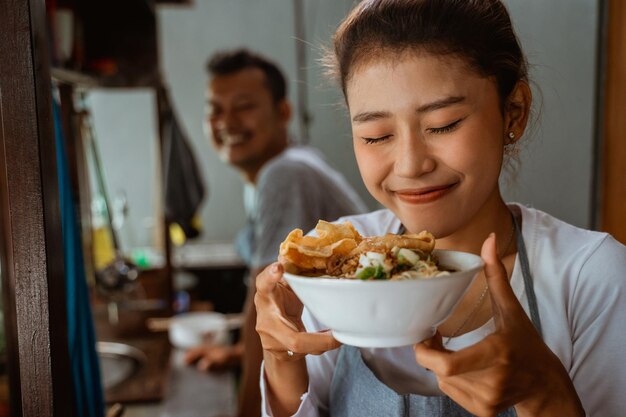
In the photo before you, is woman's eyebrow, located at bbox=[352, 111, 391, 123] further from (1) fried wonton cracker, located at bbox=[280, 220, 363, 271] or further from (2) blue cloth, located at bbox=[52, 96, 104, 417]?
(2) blue cloth, located at bbox=[52, 96, 104, 417]

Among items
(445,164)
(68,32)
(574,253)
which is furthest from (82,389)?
(68,32)

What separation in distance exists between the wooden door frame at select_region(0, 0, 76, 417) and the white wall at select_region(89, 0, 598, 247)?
482 millimetres

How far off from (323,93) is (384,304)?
3.16ft

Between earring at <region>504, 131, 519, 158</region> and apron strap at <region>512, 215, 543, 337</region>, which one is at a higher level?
earring at <region>504, 131, 519, 158</region>

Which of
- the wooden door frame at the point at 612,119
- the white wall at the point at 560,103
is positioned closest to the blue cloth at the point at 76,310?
the white wall at the point at 560,103

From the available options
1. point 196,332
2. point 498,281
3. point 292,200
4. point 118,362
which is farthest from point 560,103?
point 118,362

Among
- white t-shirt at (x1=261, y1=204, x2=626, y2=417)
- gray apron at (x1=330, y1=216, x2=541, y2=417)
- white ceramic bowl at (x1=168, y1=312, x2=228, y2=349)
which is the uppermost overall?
white t-shirt at (x1=261, y1=204, x2=626, y2=417)

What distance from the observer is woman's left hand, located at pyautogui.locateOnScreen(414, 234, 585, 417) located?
2.61 ft

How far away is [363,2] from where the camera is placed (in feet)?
3.69

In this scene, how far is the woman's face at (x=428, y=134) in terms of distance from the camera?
3.23 feet

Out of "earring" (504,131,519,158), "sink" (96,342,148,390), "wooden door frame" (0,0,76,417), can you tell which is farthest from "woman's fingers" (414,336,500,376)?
"sink" (96,342,148,390)

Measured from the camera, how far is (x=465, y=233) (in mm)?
1210

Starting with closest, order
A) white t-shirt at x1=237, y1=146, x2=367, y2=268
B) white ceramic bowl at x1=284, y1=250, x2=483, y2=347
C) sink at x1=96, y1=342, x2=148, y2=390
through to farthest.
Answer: white ceramic bowl at x1=284, y1=250, x2=483, y2=347
white t-shirt at x1=237, y1=146, x2=367, y2=268
sink at x1=96, y1=342, x2=148, y2=390

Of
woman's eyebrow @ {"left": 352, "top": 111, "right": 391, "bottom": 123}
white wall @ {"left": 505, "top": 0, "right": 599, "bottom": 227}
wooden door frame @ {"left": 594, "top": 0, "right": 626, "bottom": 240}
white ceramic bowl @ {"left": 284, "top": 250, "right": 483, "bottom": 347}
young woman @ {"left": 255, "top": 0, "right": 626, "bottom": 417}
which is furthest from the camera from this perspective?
wooden door frame @ {"left": 594, "top": 0, "right": 626, "bottom": 240}
